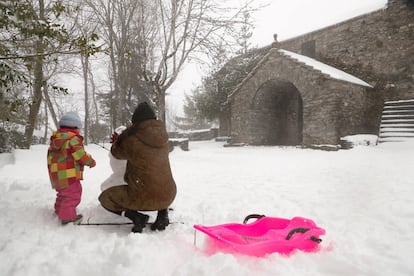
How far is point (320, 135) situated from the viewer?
41.4 ft

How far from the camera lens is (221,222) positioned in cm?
360

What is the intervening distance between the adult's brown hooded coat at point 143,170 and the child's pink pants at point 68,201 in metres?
0.58

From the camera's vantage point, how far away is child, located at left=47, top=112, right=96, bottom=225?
3293 millimetres

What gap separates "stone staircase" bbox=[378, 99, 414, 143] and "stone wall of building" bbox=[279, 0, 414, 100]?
963mm

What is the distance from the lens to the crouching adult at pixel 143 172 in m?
3.07

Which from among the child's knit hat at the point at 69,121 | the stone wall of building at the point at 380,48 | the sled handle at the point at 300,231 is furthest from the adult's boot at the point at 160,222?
the stone wall of building at the point at 380,48

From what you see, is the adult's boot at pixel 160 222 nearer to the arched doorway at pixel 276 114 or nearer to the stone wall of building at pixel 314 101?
the stone wall of building at pixel 314 101

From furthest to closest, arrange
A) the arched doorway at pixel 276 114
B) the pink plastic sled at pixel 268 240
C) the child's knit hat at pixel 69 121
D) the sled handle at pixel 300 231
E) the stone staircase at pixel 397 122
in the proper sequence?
1. the arched doorway at pixel 276 114
2. the stone staircase at pixel 397 122
3. the child's knit hat at pixel 69 121
4. the sled handle at pixel 300 231
5. the pink plastic sled at pixel 268 240

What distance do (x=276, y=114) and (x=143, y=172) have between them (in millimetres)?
15487

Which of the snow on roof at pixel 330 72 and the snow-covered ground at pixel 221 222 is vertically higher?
the snow on roof at pixel 330 72

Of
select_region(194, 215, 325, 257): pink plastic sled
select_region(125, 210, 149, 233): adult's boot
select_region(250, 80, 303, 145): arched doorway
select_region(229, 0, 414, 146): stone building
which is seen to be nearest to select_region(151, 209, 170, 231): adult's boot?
select_region(125, 210, 149, 233): adult's boot

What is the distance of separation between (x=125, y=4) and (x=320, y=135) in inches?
432

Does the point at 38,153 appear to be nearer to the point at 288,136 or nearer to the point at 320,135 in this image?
the point at 320,135

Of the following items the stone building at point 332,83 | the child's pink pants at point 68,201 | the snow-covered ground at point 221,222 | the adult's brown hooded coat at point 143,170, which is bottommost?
the snow-covered ground at point 221,222
